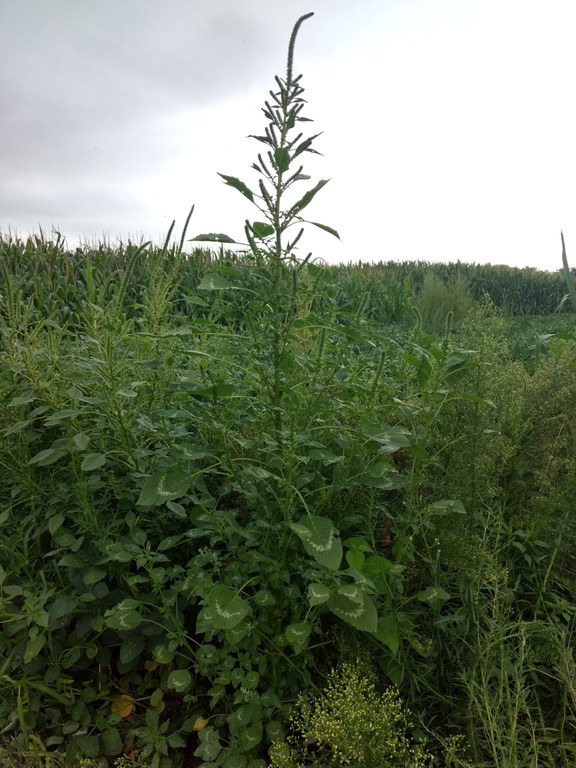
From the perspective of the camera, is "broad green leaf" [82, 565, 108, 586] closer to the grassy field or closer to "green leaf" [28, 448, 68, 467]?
the grassy field

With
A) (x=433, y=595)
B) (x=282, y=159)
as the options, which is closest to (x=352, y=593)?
(x=433, y=595)

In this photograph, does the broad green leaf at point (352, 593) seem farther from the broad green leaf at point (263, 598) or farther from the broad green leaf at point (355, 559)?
the broad green leaf at point (263, 598)

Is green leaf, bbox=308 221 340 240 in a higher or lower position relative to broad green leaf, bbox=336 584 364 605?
higher

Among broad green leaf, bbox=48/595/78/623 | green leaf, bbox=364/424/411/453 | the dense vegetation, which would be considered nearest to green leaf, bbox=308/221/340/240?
the dense vegetation

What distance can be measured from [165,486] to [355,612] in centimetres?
59

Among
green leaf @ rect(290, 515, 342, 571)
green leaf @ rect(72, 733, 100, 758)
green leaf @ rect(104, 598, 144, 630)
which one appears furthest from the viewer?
green leaf @ rect(72, 733, 100, 758)

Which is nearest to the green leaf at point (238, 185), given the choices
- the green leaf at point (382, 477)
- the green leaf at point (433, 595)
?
the green leaf at point (382, 477)

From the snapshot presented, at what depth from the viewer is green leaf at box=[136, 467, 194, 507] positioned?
1483mm

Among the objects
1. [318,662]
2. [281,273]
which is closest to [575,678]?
[318,662]

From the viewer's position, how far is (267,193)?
61.0 inches

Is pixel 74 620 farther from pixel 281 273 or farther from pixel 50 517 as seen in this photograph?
pixel 281 273

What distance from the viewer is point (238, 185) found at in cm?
147

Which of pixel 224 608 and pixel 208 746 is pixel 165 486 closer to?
pixel 224 608

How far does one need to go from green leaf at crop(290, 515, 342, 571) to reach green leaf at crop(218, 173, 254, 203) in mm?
835
